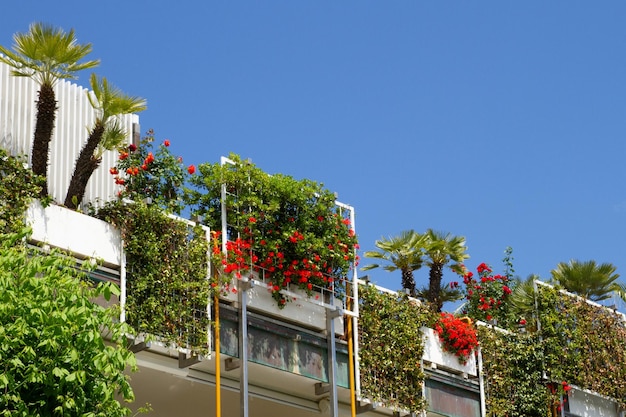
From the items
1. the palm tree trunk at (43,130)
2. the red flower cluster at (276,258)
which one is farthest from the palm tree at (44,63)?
the red flower cluster at (276,258)

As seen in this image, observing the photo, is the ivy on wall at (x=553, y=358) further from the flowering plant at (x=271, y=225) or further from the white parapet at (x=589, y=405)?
the flowering plant at (x=271, y=225)

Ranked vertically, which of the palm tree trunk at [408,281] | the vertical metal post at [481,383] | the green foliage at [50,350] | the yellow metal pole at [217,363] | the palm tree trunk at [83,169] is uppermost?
the palm tree trunk at [408,281]

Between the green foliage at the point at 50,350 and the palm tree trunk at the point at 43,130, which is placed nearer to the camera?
the green foliage at the point at 50,350

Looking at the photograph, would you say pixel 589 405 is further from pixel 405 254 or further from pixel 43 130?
pixel 43 130

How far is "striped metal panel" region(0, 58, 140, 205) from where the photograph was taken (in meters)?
22.3

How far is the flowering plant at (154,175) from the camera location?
2145cm

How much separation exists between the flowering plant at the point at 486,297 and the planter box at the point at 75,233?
386 inches

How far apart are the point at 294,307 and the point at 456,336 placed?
413 cm

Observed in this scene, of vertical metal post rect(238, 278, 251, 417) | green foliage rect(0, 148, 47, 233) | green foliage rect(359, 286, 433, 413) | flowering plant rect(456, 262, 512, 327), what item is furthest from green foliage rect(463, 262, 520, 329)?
green foliage rect(0, 148, 47, 233)

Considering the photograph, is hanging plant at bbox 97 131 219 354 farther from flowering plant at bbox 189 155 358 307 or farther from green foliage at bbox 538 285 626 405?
green foliage at bbox 538 285 626 405

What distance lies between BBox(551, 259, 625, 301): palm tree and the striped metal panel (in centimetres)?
1140

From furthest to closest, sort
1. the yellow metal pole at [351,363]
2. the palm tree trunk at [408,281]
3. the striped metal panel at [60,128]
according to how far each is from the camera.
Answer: the palm tree trunk at [408,281] → the yellow metal pole at [351,363] → the striped metal panel at [60,128]

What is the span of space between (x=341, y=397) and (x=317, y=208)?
11.4 ft

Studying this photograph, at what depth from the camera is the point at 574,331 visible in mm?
26969
